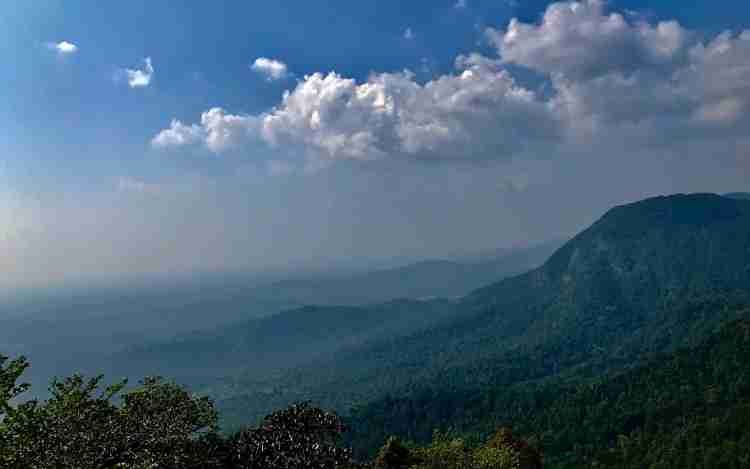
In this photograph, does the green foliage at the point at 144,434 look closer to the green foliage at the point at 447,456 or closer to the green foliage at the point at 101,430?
the green foliage at the point at 101,430

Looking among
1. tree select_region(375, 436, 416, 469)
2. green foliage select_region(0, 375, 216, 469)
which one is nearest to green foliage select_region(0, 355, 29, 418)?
green foliage select_region(0, 375, 216, 469)

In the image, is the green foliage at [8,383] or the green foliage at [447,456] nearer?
the green foliage at [8,383]

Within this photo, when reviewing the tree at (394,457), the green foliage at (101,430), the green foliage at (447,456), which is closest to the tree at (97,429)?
the green foliage at (101,430)

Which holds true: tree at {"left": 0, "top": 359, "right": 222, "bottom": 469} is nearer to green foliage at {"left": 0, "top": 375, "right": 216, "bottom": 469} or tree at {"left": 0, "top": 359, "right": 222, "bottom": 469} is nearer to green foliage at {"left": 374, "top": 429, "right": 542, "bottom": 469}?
green foliage at {"left": 0, "top": 375, "right": 216, "bottom": 469}

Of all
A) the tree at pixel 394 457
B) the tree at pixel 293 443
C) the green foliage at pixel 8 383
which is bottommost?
the tree at pixel 394 457

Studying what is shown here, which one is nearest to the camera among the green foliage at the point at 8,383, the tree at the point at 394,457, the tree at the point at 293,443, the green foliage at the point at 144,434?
the green foliage at the point at 144,434

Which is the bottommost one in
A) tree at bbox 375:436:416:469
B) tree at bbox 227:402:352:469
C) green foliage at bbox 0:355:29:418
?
tree at bbox 375:436:416:469

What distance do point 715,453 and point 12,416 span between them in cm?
15711

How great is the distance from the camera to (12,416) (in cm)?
2653

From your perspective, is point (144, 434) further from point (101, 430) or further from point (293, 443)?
point (293, 443)

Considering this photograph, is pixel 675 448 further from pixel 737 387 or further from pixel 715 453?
pixel 737 387

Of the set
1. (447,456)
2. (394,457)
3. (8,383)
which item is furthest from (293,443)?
(394,457)

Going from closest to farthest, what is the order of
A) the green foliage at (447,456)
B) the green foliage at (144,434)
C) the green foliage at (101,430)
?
the green foliage at (101,430) < the green foliage at (144,434) < the green foliage at (447,456)

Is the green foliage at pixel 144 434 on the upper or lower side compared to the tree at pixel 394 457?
upper
